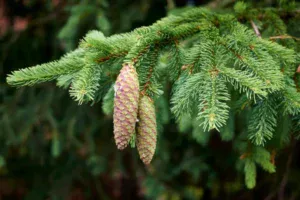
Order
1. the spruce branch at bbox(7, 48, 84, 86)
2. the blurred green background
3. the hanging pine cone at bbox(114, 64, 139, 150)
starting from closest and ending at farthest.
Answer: the hanging pine cone at bbox(114, 64, 139, 150) < the spruce branch at bbox(7, 48, 84, 86) < the blurred green background

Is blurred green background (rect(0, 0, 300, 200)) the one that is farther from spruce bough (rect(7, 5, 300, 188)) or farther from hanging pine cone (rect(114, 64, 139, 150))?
hanging pine cone (rect(114, 64, 139, 150))

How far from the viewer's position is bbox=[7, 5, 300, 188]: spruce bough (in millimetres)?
1176

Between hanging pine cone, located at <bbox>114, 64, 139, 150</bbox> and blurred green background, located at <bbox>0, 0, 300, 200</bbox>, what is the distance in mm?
1869

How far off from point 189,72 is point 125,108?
0.36m

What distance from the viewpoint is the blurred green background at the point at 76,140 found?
3.31m

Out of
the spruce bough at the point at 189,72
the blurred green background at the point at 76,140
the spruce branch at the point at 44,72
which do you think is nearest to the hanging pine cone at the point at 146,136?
the spruce bough at the point at 189,72

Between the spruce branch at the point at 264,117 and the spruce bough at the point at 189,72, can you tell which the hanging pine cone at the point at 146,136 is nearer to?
the spruce bough at the point at 189,72

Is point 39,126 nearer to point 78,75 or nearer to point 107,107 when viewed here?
point 107,107

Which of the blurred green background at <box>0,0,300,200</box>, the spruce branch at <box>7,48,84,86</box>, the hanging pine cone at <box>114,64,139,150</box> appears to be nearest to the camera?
the hanging pine cone at <box>114,64,139,150</box>

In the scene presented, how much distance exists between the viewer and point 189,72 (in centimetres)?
137

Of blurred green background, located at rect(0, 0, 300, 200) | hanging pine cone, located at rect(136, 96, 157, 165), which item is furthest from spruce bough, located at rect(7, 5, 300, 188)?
blurred green background, located at rect(0, 0, 300, 200)

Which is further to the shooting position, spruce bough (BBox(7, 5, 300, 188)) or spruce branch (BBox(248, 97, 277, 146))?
spruce branch (BBox(248, 97, 277, 146))

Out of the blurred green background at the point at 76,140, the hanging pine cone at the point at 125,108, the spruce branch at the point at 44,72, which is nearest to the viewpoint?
the hanging pine cone at the point at 125,108

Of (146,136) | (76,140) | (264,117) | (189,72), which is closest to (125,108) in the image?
(146,136)
